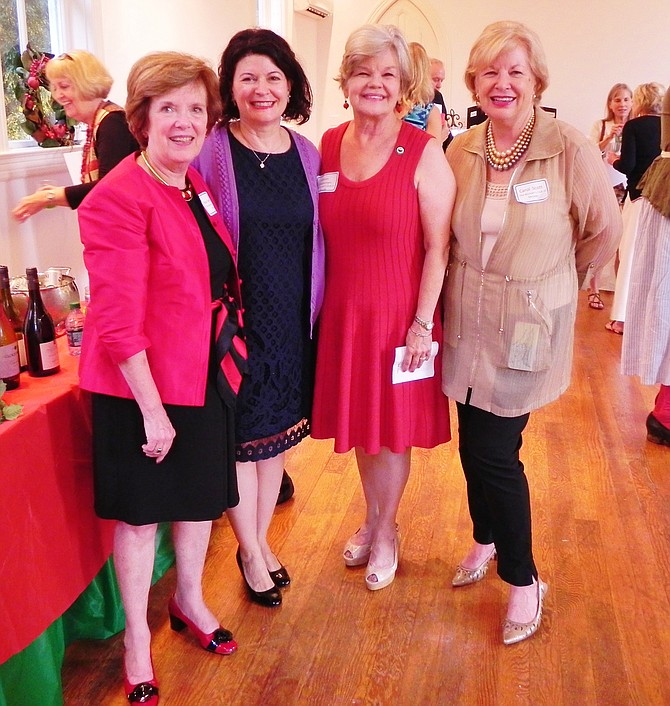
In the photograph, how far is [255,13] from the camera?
5.58m

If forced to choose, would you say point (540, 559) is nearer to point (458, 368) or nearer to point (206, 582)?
point (458, 368)

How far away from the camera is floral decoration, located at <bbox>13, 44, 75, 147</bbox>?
100 inches

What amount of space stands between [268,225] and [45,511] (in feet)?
2.70

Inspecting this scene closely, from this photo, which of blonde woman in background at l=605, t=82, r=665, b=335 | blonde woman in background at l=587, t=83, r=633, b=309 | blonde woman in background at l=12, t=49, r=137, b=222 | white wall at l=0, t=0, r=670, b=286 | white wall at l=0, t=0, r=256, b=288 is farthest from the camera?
white wall at l=0, t=0, r=670, b=286

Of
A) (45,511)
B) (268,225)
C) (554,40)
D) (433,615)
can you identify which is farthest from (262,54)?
(554,40)

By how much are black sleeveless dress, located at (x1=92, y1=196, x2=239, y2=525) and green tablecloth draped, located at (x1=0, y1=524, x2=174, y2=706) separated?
319 mm

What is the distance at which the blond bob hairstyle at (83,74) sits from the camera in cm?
229

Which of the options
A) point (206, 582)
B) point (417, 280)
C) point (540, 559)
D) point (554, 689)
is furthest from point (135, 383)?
point (540, 559)

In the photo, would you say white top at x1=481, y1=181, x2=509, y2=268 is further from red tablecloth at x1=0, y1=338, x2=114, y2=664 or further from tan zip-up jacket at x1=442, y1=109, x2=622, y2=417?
red tablecloth at x1=0, y1=338, x2=114, y2=664

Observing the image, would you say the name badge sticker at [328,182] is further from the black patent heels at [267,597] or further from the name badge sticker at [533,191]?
the black patent heels at [267,597]

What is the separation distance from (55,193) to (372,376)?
103 centimetres

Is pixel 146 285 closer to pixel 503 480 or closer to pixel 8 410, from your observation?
pixel 8 410

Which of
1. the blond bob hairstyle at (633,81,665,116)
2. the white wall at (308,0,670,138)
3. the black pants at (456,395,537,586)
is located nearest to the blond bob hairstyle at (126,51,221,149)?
the black pants at (456,395,537,586)

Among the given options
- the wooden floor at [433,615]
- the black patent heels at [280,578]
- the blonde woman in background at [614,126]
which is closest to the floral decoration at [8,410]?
the wooden floor at [433,615]
